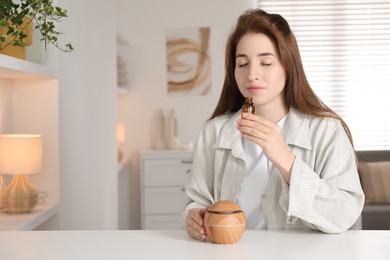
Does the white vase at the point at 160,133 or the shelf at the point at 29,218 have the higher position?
the white vase at the point at 160,133

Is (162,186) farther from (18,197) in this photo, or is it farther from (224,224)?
(224,224)

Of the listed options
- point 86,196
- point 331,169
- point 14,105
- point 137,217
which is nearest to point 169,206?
point 137,217

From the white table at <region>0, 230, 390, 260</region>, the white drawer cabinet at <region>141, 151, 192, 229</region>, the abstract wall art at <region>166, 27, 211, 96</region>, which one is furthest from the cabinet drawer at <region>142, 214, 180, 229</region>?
the white table at <region>0, 230, 390, 260</region>

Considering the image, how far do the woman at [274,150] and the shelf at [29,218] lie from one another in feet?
2.91

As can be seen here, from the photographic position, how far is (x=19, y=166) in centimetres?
268

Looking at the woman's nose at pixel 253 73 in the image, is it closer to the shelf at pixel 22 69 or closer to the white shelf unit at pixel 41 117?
the shelf at pixel 22 69

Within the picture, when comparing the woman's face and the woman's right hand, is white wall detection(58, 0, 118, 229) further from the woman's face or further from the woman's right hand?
the woman's right hand

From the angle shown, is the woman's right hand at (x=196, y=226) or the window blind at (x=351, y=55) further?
the window blind at (x=351, y=55)

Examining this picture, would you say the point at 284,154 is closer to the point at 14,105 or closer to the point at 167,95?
the point at 14,105

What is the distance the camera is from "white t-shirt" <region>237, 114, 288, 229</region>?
1.95 metres

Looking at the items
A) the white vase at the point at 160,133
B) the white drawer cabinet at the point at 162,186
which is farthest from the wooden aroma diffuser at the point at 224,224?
the white vase at the point at 160,133

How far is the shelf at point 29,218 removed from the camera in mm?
2432

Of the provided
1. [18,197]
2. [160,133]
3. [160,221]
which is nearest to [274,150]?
[18,197]

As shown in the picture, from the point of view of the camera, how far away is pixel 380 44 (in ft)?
19.7
